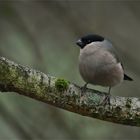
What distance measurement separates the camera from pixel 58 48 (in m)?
5.38

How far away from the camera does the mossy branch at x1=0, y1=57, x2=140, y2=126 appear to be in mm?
2750

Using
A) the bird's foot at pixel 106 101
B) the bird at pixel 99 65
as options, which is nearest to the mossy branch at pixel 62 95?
the bird's foot at pixel 106 101

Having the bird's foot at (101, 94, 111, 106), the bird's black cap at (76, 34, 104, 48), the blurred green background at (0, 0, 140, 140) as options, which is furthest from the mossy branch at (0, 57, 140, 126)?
the blurred green background at (0, 0, 140, 140)

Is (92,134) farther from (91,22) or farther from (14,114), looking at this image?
(91,22)

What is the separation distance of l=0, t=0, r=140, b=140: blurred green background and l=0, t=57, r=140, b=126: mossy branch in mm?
1589

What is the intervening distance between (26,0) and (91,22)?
2.97 feet

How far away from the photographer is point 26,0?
5051mm

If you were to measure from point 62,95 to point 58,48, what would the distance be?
8.47 ft

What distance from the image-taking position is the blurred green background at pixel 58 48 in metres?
4.64

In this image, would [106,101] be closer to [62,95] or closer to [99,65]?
[62,95]

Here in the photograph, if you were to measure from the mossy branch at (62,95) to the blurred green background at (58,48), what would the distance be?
1.59 metres

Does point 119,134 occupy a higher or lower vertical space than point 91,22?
lower

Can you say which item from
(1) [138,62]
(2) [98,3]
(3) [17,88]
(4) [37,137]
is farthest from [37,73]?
(2) [98,3]

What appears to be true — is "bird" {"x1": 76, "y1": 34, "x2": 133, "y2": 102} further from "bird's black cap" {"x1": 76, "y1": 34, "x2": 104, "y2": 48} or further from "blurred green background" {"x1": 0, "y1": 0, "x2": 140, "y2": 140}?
"blurred green background" {"x1": 0, "y1": 0, "x2": 140, "y2": 140}
